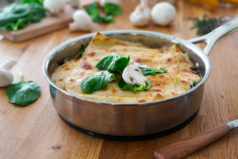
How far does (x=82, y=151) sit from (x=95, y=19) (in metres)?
2.17

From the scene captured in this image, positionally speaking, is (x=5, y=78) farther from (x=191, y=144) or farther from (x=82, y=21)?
(x=191, y=144)

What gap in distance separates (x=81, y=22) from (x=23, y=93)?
1.31 m

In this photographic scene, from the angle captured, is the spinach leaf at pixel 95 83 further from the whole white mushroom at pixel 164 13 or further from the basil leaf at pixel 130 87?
the whole white mushroom at pixel 164 13

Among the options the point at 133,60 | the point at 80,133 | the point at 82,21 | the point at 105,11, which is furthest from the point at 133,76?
the point at 105,11

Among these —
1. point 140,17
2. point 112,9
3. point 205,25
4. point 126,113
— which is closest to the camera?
point 126,113

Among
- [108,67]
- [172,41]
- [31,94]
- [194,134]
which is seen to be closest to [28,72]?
[31,94]

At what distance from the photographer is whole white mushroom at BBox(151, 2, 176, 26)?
135 inches

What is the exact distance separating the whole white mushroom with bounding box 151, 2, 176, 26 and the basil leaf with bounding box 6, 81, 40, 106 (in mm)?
1643

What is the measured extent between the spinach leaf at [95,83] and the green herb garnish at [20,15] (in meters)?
1.68

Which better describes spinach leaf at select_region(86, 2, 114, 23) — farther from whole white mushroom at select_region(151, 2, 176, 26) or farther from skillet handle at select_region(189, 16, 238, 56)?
skillet handle at select_region(189, 16, 238, 56)

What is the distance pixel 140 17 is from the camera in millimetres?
3494

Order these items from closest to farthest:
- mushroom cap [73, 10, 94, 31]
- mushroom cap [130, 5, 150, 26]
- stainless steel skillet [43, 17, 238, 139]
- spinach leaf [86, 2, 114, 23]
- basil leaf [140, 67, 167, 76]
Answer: stainless steel skillet [43, 17, 238, 139], basil leaf [140, 67, 167, 76], mushroom cap [73, 10, 94, 31], mushroom cap [130, 5, 150, 26], spinach leaf [86, 2, 114, 23]

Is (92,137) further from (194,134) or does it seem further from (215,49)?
(215,49)

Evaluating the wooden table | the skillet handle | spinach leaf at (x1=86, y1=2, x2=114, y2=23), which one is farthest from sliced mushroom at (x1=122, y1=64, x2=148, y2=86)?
spinach leaf at (x1=86, y1=2, x2=114, y2=23)
